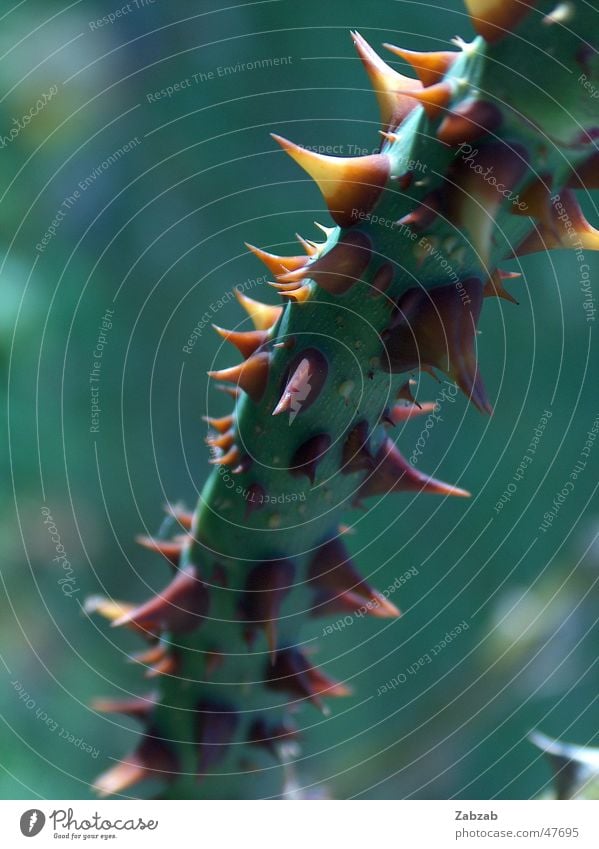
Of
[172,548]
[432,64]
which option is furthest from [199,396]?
[432,64]

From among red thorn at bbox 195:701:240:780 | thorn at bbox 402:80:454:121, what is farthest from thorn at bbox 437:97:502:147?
red thorn at bbox 195:701:240:780

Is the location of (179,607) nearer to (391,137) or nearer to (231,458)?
(231,458)

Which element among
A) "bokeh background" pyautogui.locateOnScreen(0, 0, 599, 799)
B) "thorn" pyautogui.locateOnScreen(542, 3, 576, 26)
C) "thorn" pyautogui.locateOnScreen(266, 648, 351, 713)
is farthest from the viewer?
"bokeh background" pyautogui.locateOnScreen(0, 0, 599, 799)

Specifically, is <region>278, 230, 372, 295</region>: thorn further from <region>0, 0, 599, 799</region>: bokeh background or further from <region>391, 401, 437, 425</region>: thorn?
<region>0, 0, 599, 799</region>: bokeh background

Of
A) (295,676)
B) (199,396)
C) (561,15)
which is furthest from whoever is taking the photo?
(199,396)

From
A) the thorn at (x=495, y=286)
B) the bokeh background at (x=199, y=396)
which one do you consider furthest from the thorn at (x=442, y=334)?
the bokeh background at (x=199, y=396)

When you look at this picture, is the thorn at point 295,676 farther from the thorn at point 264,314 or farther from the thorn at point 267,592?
the thorn at point 264,314

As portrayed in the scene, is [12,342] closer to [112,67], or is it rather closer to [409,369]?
[112,67]
